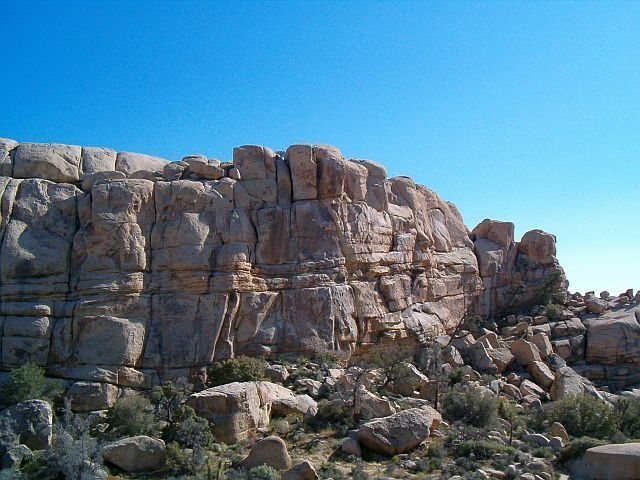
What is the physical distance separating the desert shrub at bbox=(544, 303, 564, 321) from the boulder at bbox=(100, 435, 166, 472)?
98.0ft

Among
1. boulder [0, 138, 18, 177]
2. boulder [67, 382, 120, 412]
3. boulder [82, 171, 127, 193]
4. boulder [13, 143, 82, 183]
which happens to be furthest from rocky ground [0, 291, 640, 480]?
boulder [0, 138, 18, 177]

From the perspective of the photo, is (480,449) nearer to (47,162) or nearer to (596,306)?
(596,306)

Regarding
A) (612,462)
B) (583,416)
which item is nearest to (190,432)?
(612,462)

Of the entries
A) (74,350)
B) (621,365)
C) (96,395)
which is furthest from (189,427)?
(621,365)

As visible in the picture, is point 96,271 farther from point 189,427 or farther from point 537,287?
point 537,287

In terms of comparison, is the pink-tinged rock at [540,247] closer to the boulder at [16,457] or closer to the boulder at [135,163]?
the boulder at [135,163]

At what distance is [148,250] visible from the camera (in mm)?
31672

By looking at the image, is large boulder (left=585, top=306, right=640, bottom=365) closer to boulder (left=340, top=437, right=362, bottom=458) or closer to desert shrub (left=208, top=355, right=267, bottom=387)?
desert shrub (left=208, top=355, right=267, bottom=387)

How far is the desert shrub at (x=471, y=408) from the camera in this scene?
26.4 meters

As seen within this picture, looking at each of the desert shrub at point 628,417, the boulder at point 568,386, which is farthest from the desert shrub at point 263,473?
the boulder at point 568,386

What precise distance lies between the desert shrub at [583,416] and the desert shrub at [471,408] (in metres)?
2.92

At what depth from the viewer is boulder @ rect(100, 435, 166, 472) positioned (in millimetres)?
21281

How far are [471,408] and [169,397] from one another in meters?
12.6

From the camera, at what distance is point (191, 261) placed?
104ft
